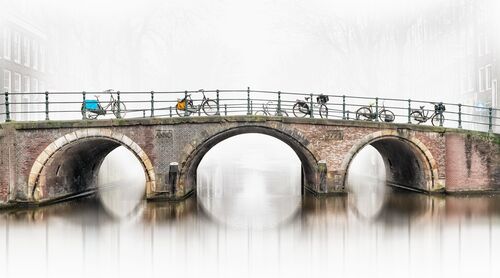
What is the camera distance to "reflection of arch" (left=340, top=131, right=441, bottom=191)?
17.7 metres

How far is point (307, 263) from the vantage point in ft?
29.7

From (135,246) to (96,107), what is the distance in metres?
8.36

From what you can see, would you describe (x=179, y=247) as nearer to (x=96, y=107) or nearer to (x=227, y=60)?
(x=96, y=107)

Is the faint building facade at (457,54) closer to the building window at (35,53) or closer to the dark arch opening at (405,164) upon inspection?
the dark arch opening at (405,164)

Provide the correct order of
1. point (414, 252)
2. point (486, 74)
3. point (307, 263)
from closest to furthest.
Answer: point (307, 263)
point (414, 252)
point (486, 74)

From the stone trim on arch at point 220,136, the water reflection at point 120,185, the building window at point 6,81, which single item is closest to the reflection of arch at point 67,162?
the stone trim on arch at point 220,136

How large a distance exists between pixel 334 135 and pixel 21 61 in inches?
1105

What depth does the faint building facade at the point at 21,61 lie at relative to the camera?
34125 mm

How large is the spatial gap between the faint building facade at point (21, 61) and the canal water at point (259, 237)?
19.7 m

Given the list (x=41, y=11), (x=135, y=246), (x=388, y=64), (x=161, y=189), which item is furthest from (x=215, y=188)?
(x=41, y=11)

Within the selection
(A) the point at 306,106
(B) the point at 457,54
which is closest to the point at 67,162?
(A) the point at 306,106

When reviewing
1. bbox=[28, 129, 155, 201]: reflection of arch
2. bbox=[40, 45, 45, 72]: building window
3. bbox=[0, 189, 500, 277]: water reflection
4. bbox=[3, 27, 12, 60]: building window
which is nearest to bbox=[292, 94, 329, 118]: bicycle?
bbox=[0, 189, 500, 277]: water reflection

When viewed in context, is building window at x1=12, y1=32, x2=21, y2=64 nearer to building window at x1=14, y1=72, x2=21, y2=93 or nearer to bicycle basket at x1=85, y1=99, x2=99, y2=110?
building window at x1=14, y1=72, x2=21, y2=93

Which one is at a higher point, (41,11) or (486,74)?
(41,11)
